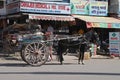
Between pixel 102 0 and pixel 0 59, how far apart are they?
14004 mm

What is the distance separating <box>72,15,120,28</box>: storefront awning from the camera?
30125 mm

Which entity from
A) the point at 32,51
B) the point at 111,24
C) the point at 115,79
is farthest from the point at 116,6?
the point at 115,79

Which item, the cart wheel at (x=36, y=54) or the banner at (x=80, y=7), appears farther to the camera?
the banner at (x=80, y=7)

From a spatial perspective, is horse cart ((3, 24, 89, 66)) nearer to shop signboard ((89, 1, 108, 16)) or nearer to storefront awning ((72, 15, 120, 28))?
storefront awning ((72, 15, 120, 28))

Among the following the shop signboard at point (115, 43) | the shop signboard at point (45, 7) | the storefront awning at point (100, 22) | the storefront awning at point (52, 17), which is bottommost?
the shop signboard at point (115, 43)

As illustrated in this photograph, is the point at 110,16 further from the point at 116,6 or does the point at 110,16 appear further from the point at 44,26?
the point at 44,26

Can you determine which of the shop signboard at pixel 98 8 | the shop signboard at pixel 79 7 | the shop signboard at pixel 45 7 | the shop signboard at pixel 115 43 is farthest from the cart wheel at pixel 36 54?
the shop signboard at pixel 98 8

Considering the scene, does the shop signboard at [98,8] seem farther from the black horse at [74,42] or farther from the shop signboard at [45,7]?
the black horse at [74,42]

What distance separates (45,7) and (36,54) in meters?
11.8

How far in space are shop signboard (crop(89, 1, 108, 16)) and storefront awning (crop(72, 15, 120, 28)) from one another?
62 cm

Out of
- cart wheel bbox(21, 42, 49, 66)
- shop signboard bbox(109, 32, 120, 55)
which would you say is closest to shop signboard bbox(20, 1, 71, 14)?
shop signboard bbox(109, 32, 120, 55)

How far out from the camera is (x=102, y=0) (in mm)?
34281

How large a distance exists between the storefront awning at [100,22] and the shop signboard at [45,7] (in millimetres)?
1038

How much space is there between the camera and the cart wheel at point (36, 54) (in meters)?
18.6
